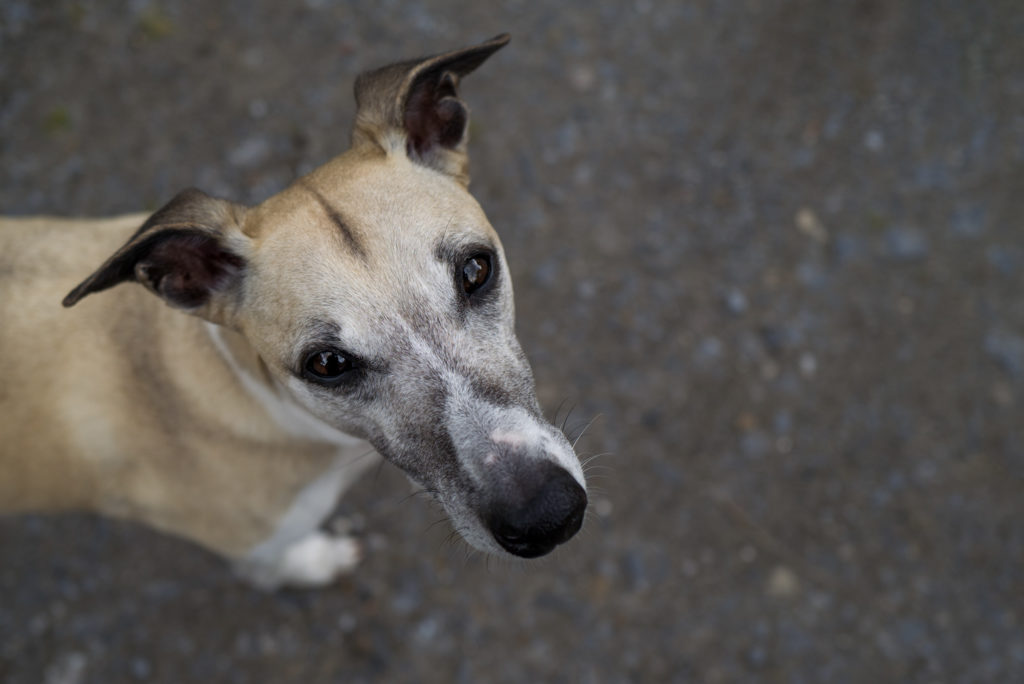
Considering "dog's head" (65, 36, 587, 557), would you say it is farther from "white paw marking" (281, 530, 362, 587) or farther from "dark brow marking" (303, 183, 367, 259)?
"white paw marking" (281, 530, 362, 587)

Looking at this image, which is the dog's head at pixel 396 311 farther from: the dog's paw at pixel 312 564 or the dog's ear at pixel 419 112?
the dog's paw at pixel 312 564

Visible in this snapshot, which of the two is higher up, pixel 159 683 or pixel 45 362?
pixel 45 362

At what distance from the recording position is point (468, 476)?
260 cm

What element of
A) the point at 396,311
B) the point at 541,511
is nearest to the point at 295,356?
the point at 396,311

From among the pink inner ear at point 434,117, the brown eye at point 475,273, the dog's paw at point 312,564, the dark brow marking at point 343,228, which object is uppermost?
the pink inner ear at point 434,117

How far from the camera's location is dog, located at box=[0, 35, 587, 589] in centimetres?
268

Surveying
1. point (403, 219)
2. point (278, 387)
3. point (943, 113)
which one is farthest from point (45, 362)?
point (943, 113)

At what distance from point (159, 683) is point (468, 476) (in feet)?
12.1

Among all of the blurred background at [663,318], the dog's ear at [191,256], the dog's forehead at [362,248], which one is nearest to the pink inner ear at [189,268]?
the dog's ear at [191,256]

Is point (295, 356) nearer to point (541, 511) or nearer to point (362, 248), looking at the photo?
point (362, 248)

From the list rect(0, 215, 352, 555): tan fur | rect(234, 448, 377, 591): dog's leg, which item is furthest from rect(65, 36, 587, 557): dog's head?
rect(234, 448, 377, 591): dog's leg

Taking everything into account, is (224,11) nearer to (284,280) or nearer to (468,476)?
(284,280)

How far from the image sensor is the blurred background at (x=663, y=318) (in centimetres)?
485

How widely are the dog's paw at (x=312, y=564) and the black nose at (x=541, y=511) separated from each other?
8.56 feet
